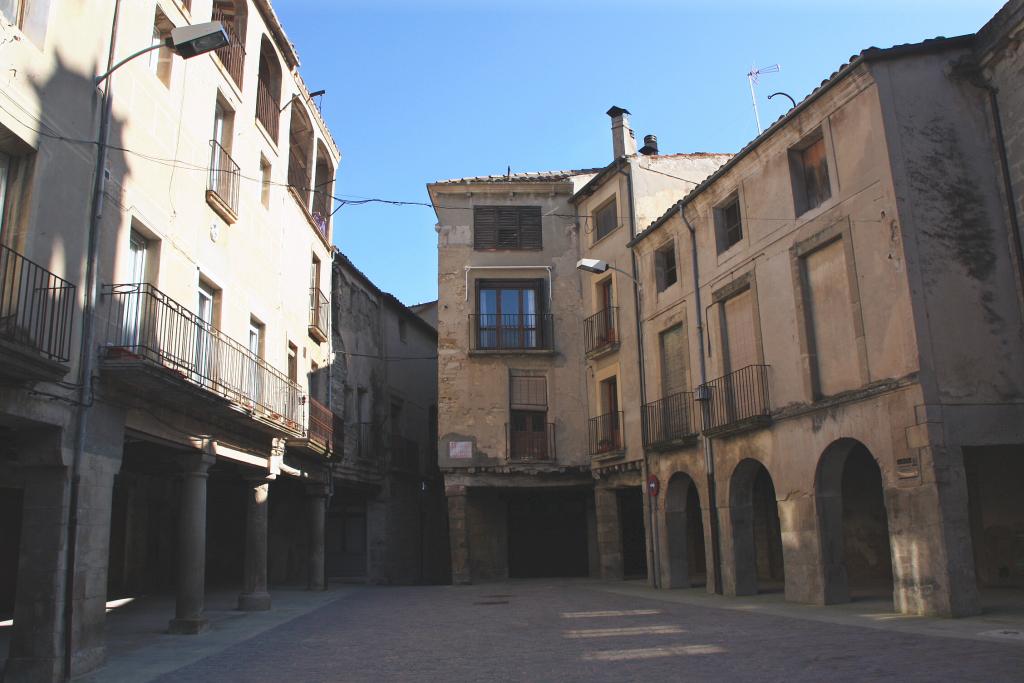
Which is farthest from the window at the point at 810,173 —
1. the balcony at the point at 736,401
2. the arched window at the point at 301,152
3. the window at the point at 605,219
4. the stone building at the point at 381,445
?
the stone building at the point at 381,445

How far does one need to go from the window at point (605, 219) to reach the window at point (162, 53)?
15.0m

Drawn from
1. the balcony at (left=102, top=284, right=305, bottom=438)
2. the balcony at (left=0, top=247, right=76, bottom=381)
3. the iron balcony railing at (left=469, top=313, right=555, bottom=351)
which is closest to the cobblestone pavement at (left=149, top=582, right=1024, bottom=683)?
the balcony at (left=102, top=284, right=305, bottom=438)

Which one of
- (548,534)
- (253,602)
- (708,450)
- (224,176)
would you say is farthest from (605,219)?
(253,602)

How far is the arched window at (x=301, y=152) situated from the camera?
21156 millimetres

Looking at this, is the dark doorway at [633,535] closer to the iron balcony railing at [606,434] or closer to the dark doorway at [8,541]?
the iron balcony railing at [606,434]

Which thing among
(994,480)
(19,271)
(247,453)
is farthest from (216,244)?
(994,480)

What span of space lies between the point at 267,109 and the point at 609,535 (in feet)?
49.7

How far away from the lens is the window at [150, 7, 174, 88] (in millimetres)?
12734

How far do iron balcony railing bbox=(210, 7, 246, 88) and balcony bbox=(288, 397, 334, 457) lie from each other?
23.8 feet

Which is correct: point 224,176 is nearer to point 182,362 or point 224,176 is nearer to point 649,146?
point 182,362

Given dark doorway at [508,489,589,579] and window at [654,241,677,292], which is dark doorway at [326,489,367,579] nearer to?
dark doorway at [508,489,589,579]

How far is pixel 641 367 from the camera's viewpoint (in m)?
22.9

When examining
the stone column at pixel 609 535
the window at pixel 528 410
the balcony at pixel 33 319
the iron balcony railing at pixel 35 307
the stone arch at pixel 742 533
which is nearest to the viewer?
the balcony at pixel 33 319

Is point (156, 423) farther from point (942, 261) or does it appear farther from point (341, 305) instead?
point (341, 305)
